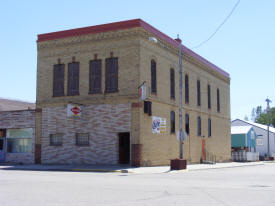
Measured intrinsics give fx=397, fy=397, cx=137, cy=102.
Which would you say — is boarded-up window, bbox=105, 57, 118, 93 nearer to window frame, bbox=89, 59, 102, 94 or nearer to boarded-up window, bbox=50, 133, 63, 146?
window frame, bbox=89, 59, 102, 94

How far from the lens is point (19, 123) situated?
3322cm

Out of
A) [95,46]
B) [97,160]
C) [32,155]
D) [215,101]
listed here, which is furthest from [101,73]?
[215,101]

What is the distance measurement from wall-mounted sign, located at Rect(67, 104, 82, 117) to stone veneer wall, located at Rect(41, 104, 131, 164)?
1.62ft

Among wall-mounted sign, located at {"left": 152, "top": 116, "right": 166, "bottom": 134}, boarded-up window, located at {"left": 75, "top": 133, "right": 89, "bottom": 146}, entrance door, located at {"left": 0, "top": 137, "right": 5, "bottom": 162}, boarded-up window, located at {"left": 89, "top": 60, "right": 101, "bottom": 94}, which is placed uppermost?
boarded-up window, located at {"left": 89, "top": 60, "right": 101, "bottom": 94}

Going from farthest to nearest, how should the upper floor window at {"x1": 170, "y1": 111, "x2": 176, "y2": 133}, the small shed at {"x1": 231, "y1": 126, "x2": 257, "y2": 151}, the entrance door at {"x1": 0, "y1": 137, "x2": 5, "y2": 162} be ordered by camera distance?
the small shed at {"x1": 231, "y1": 126, "x2": 257, "y2": 151} → the entrance door at {"x1": 0, "y1": 137, "x2": 5, "y2": 162} → the upper floor window at {"x1": 170, "y1": 111, "x2": 176, "y2": 133}

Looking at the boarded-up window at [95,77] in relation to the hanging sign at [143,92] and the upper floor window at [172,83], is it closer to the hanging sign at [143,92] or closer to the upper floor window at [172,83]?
the hanging sign at [143,92]

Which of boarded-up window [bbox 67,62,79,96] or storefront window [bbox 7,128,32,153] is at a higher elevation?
boarded-up window [bbox 67,62,79,96]

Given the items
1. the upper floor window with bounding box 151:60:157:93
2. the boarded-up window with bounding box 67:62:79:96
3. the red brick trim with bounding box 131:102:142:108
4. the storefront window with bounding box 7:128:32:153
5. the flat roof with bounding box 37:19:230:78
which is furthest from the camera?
the storefront window with bounding box 7:128:32:153

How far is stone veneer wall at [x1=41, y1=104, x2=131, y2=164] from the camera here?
29.0 metres

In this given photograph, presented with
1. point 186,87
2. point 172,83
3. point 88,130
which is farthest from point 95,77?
point 186,87

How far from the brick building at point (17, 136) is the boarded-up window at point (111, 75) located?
290 inches

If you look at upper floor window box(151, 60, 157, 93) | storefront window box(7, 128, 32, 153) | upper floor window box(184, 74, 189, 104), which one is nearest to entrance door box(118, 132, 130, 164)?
upper floor window box(151, 60, 157, 93)

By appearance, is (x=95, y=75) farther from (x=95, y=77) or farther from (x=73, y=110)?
(x=73, y=110)

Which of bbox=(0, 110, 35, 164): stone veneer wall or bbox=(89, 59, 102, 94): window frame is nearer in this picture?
bbox=(89, 59, 102, 94): window frame
